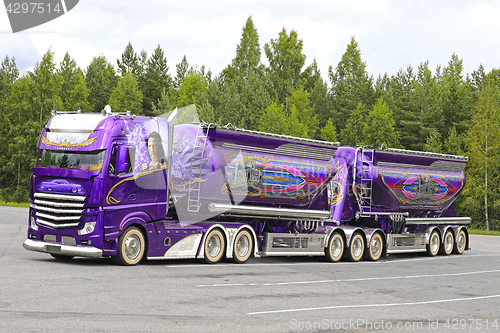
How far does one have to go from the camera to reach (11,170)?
6344cm

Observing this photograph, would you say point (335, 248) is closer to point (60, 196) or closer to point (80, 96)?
point (60, 196)

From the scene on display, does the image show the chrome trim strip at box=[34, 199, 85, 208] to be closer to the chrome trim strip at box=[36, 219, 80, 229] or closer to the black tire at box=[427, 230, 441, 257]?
the chrome trim strip at box=[36, 219, 80, 229]

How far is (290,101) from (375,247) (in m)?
41.8

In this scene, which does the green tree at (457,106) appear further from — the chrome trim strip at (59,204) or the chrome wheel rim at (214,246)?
the chrome trim strip at (59,204)

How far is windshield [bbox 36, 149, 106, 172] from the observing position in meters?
14.1

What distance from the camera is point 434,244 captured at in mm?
25438

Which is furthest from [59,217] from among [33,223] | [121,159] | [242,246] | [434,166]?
[434,166]

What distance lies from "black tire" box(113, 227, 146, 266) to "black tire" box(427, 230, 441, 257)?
14.8 metres

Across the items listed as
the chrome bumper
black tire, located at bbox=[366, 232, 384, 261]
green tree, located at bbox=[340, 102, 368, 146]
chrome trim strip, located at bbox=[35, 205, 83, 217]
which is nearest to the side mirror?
chrome trim strip, located at bbox=[35, 205, 83, 217]

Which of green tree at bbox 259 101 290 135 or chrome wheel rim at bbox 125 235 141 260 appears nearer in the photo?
chrome wheel rim at bbox 125 235 141 260

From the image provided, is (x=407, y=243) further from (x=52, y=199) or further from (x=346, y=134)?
(x=346, y=134)

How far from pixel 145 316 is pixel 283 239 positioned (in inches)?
413

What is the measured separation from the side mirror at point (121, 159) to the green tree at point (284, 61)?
5974 cm

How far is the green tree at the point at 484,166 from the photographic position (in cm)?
5266
